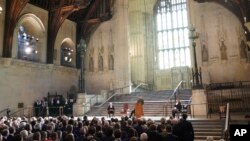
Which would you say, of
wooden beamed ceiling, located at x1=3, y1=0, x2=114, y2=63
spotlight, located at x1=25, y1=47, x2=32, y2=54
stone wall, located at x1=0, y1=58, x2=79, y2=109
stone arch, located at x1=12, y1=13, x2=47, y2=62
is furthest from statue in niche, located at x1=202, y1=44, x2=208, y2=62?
spotlight, located at x1=25, y1=47, x2=32, y2=54

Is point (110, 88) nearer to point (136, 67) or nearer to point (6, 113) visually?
point (136, 67)

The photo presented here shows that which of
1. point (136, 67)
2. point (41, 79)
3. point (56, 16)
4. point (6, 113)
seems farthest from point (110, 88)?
point (6, 113)

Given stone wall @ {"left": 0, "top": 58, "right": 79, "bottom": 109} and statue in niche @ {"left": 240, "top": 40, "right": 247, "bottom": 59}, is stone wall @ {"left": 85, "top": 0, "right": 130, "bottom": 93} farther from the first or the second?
statue in niche @ {"left": 240, "top": 40, "right": 247, "bottom": 59}

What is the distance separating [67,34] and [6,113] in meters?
9.84

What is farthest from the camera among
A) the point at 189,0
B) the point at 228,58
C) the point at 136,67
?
the point at 136,67

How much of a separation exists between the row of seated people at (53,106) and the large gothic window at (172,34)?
1161 cm

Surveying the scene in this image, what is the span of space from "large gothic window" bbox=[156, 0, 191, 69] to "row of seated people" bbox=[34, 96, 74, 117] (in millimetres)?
11607

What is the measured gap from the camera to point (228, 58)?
2066 centimetres

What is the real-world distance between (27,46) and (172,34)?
47.1 feet

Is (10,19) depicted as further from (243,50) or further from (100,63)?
(243,50)

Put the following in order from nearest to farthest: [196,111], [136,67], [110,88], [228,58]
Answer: [196,111], [228,58], [110,88], [136,67]

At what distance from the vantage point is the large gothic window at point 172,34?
26.7 m

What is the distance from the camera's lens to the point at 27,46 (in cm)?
2111

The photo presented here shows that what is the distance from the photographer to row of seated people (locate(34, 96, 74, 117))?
1928 centimetres
